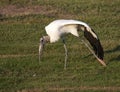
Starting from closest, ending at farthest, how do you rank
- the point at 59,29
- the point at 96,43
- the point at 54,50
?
the point at 96,43 < the point at 59,29 < the point at 54,50

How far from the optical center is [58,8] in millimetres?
18672

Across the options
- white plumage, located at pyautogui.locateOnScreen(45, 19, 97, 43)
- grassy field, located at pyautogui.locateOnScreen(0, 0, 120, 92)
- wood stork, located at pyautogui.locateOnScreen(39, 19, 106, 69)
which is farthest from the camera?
white plumage, located at pyautogui.locateOnScreen(45, 19, 97, 43)

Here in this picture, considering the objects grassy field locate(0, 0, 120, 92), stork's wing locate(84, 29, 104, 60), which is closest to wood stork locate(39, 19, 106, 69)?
stork's wing locate(84, 29, 104, 60)

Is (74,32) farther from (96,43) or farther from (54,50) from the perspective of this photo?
(54,50)

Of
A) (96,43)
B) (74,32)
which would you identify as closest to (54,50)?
(74,32)

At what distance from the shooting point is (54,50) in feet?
44.0

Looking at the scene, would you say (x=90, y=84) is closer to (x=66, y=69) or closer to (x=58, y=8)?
(x=66, y=69)

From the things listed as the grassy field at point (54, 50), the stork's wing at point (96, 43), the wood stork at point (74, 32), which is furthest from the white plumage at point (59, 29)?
the grassy field at point (54, 50)

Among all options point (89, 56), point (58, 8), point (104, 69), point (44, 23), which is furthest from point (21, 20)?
point (104, 69)

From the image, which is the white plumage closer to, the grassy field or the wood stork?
the wood stork

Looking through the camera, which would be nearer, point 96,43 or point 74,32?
point 96,43

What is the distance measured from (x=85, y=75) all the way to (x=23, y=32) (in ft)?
16.1

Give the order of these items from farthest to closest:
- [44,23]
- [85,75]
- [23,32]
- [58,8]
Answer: [58,8]
[44,23]
[23,32]
[85,75]

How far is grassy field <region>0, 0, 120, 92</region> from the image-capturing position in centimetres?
1030
